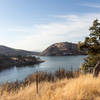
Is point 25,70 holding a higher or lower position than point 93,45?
lower

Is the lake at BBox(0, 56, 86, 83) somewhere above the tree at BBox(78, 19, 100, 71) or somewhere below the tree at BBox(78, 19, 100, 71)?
below

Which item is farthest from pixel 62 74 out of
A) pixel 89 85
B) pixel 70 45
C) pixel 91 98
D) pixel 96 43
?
pixel 70 45

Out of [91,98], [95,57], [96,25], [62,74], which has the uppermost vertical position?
[96,25]

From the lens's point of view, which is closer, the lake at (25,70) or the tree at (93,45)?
the tree at (93,45)

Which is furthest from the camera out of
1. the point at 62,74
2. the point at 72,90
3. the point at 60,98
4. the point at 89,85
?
the point at 62,74

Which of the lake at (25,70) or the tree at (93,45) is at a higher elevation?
the tree at (93,45)

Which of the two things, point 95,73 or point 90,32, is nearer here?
point 95,73

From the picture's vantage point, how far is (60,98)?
319 centimetres

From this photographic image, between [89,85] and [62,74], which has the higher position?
[89,85]

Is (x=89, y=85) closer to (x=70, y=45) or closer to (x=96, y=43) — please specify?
(x=96, y=43)

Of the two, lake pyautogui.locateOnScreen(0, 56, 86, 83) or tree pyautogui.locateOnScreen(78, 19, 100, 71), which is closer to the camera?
tree pyautogui.locateOnScreen(78, 19, 100, 71)

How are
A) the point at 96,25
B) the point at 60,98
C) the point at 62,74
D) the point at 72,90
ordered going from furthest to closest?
the point at 62,74
the point at 96,25
the point at 72,90
the point at 60,98

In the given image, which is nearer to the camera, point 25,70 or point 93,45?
point 93,45

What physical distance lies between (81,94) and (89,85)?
888 millimetres
